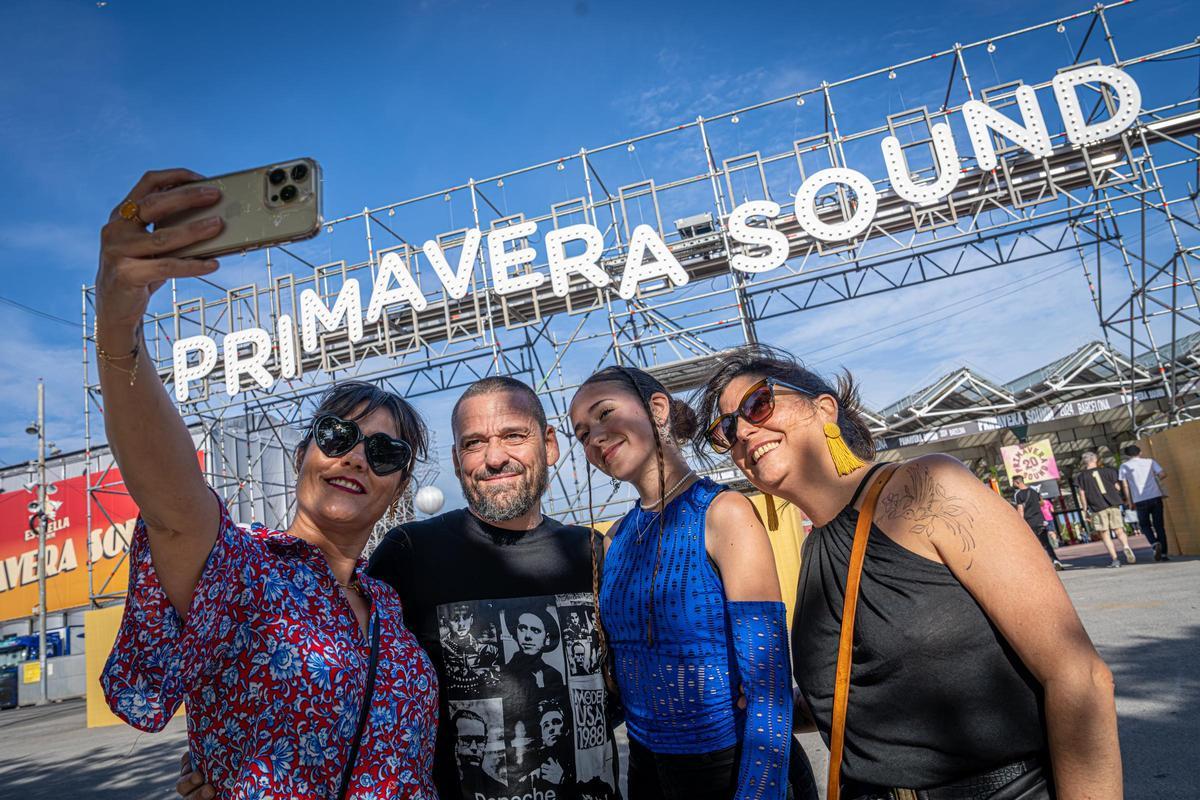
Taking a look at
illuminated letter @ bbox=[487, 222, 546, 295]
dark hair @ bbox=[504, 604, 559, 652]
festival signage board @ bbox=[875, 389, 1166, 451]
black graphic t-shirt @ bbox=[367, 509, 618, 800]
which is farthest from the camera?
festival signage board @ bbox=[875, 389, 1166, 451]

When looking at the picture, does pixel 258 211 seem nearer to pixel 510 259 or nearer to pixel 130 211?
pixel 130 211

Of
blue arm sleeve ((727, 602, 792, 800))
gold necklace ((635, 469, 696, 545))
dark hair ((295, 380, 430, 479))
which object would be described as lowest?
blue arm sleeve ((727, 602, 792, 800))

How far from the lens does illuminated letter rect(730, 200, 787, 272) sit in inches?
542

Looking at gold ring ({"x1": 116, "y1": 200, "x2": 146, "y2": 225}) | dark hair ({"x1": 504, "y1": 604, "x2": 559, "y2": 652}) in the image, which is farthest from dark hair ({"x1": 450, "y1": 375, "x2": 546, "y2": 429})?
gold ring ({"x1": 116, "y1": 200, "x2": 146, "y2": 225})

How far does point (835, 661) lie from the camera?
1729 mm

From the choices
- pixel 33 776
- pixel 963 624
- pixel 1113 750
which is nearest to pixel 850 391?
pixel 963 624

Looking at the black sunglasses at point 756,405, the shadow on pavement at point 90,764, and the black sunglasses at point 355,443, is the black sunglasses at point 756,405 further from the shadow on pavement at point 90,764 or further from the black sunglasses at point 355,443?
the shadow on pavement at point 90,764

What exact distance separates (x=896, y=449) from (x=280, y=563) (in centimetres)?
2328

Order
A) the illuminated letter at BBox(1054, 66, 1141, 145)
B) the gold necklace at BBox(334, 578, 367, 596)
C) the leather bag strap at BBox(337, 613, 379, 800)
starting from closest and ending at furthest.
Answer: the leather bag strap at BBox(337, 613, 379, 800) < the gold necklace at BBox(334, 578, 367, 596) < the illuminated letter at BBox(1054, 66, 1141, 145)

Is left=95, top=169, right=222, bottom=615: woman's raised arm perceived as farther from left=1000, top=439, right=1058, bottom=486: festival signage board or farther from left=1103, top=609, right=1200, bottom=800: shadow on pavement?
left=1000, top=439, right=1058, bottom=486: festival signage board

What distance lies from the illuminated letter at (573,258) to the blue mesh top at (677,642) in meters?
12.9

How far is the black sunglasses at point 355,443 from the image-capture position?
77.4 inches

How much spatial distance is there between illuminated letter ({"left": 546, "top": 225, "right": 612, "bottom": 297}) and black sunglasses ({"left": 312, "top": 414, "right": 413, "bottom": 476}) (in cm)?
1293

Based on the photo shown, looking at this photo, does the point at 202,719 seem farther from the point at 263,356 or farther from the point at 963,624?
the point at 263,356
